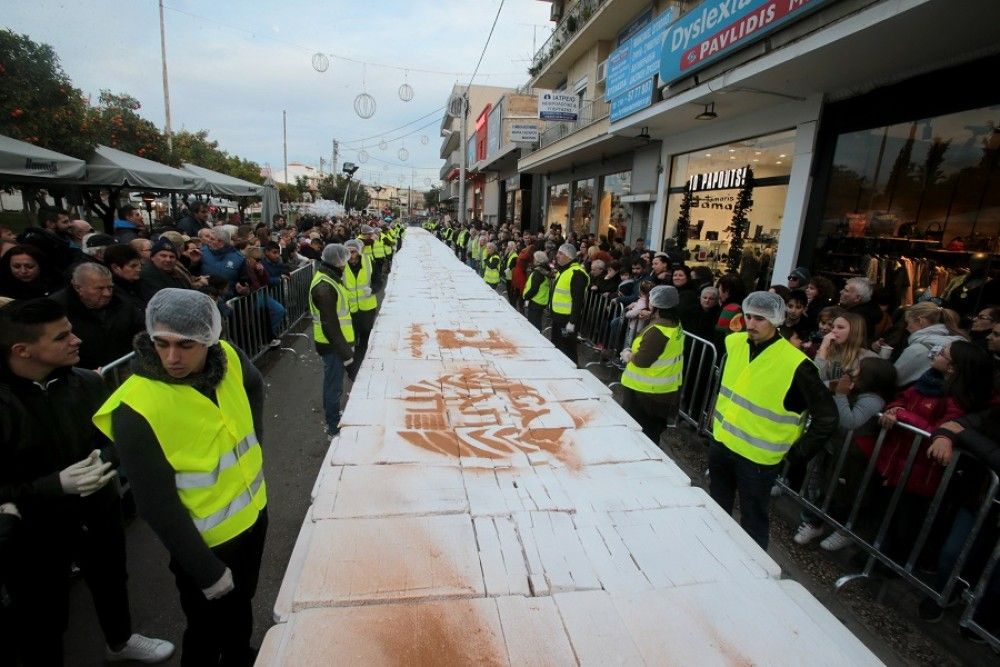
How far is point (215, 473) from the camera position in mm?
1860

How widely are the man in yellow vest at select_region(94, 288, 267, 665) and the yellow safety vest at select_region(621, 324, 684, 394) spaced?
3.05m

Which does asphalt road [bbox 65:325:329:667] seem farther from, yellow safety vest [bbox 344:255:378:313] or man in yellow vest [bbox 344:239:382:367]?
yellow safety vest [bbox 344:255:378:313]

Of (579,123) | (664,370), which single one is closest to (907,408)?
(664,370)

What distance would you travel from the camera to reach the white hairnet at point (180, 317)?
171 cm

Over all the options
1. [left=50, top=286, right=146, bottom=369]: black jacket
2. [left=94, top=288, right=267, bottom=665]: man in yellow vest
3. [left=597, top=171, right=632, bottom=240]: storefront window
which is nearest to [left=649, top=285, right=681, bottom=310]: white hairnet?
[left=94, top=288, right=267, bottom=665]: man in yellow vest

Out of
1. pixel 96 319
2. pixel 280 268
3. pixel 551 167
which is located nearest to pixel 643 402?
pixel 96 319

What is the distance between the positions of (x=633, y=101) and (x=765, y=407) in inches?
327

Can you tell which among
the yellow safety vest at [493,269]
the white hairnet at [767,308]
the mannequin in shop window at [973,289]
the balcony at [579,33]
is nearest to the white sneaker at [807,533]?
the white hairnet at [767,308]

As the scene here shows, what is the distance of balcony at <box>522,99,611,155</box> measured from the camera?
13.0 m

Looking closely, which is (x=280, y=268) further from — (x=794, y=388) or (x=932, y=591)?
(x=932, y=591)

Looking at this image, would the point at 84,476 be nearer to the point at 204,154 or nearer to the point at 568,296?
the point at 568,296

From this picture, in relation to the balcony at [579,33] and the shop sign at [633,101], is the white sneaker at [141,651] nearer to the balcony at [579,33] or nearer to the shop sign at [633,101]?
the shop sign at [633,101]

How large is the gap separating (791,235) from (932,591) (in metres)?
5.84

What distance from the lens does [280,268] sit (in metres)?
8.30
